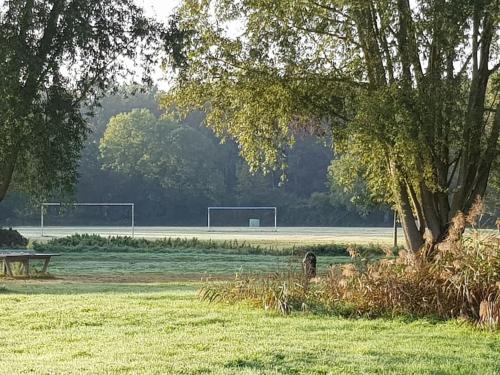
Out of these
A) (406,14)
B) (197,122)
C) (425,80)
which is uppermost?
(197,122)

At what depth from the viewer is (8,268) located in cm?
2355

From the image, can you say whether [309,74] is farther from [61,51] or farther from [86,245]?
[86,245]

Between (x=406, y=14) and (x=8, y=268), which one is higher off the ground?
(x=406, y=14)

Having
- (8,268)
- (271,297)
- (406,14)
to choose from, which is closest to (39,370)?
(271,297)

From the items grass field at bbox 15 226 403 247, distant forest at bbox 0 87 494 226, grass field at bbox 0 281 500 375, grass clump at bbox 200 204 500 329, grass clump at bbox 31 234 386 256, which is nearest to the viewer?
grass field at bbox 0 281 500 375

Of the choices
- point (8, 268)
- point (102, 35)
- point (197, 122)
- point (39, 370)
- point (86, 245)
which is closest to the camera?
point (39, 370)

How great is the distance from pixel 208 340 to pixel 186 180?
80.8m

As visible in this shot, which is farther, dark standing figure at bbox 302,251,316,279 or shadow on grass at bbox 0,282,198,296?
shadow on grass at bbox 0,282,198,296

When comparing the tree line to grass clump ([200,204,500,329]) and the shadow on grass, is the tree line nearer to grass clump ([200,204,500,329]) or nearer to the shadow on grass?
the shadow on grass

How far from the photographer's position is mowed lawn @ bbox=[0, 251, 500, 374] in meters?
8.52

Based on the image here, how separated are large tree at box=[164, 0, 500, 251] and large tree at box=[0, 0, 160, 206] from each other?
6.24 feet

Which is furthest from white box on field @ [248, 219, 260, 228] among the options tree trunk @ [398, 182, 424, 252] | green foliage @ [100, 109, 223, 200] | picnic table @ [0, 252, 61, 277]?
tree trunk @ [398, 182, 424, 252]

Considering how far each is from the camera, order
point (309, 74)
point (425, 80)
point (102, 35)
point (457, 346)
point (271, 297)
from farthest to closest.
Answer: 1. point (309, 74)
2. point (425, 80)
3. point (102, 35)
4. point (271, 297)
5. point (457, 346)

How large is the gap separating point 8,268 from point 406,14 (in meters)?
12.4
